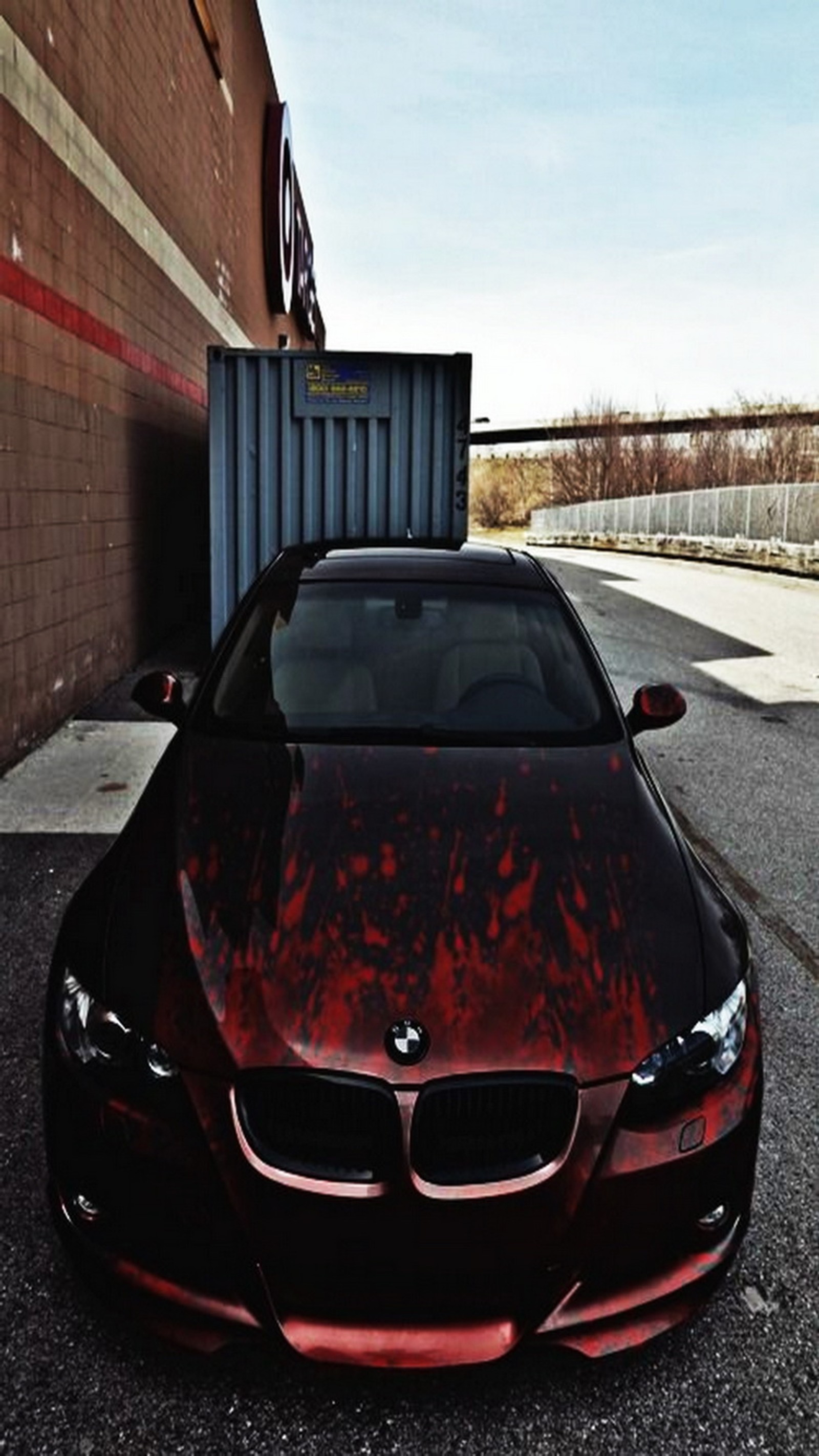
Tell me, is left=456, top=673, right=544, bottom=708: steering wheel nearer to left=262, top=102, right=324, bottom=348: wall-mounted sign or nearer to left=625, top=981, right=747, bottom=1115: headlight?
left=625, top=981, right=747, bottom=1115: headlight

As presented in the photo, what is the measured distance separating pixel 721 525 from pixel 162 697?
31873mm

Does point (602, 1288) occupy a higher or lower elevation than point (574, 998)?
lower

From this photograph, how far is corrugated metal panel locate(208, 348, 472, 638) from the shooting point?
937cm

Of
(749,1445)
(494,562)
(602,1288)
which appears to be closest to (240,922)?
(602,1288)

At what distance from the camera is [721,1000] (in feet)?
7.31

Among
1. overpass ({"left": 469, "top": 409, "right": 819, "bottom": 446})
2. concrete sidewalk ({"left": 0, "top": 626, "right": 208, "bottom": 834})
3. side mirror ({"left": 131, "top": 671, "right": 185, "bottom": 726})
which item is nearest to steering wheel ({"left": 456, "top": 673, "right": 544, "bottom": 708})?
side mirror ({"left": 131, "top": 671, "right": 185, "bottom": 726})

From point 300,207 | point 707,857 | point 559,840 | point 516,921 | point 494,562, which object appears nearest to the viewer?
point 516,921

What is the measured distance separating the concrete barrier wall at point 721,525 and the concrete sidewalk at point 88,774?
1927 cm

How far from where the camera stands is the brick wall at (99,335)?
7.20 metres

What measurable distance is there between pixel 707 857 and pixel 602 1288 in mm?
3731

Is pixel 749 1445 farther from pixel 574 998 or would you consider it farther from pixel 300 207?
pixel 300 207

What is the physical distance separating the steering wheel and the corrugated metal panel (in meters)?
6.22

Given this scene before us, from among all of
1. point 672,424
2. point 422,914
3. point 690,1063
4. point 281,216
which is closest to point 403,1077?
point 422,914

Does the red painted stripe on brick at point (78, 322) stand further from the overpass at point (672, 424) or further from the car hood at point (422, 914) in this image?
the overpass at point (672, 424)
